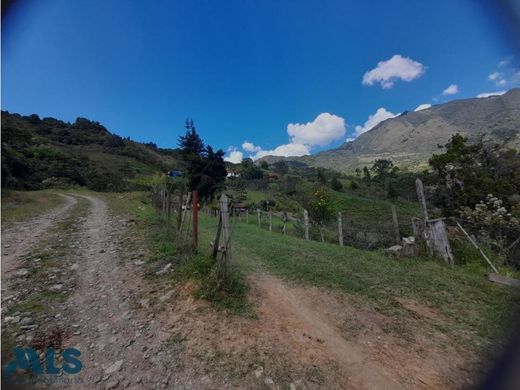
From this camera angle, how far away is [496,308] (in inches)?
146

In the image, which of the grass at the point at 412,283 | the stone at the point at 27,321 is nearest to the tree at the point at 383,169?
the grass at the point at 412,283

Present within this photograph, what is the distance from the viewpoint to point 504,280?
4.73 m

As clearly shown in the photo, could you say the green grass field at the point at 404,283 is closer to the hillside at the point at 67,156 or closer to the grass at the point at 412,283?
the grass at the point at 412,283

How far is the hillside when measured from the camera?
21984mm

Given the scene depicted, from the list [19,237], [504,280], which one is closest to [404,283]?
[504,280]

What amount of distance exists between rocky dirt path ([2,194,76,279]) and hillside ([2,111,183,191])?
3499 mm

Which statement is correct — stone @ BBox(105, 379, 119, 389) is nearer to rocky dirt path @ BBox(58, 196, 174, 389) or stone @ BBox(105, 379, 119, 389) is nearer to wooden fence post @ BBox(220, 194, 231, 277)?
rocky dirt path @ BBox(58, 196, 174, 389)

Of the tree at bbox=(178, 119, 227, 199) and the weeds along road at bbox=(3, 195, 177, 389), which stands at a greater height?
the tree at bbox=(178, 119, 227, 199)

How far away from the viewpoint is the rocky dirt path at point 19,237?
5.00 metres

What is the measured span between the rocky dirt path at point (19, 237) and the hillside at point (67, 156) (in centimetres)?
350

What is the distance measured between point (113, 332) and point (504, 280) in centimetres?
662

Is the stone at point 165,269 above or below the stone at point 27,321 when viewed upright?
above

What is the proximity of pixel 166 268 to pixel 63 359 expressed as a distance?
234 centimetres

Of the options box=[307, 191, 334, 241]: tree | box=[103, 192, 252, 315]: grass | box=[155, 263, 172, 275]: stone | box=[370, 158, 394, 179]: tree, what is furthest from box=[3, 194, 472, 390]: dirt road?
box=[370, 158, 394, 179]: tree
